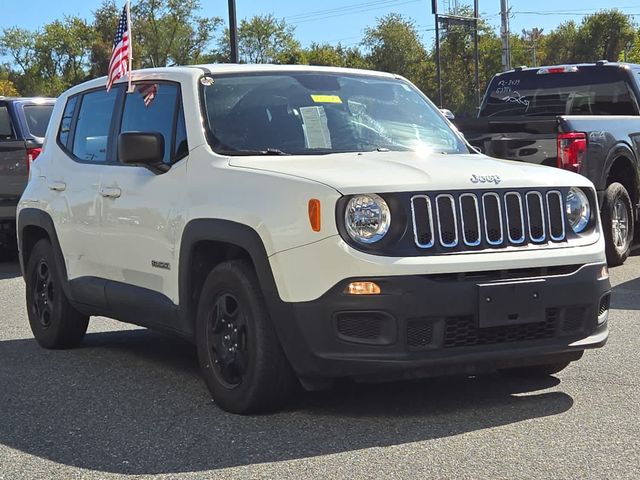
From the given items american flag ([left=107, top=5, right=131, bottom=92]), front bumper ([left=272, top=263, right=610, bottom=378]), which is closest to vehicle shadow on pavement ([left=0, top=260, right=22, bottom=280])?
american flag ([left=107, top=5, right=131, bottom=92])

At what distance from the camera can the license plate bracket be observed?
16.3 ft

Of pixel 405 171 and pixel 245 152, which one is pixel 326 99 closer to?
pixel 245 152

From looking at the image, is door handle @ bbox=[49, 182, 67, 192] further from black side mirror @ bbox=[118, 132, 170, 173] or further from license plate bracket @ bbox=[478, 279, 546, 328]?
license plate bracket @ bbox=[478, 279, 546, 328]

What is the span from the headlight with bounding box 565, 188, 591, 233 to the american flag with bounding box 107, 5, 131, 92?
9.52 ft

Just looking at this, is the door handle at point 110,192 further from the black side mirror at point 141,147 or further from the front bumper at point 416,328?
the front bumper at point 416,328

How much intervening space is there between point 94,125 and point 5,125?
6.88m

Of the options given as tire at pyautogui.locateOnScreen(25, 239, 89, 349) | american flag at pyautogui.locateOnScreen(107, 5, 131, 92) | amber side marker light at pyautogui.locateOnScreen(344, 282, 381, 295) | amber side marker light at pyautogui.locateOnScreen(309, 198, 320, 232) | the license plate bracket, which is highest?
american flag at pyautogui.locateOnScreen(107, 5, 131, 92)

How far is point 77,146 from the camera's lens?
726cm

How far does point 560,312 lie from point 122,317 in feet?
8.86

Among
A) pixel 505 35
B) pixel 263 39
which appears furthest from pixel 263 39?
pixel 505 35

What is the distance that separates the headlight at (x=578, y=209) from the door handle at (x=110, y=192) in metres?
2.58

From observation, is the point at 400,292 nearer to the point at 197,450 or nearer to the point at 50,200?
the point at 197,450

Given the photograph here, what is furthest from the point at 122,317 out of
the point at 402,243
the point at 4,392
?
the point at 402,243

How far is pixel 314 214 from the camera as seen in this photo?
193 inches
